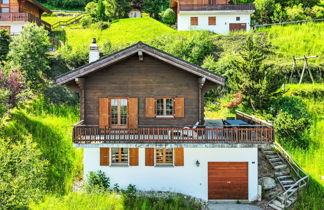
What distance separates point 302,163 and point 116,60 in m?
14.1

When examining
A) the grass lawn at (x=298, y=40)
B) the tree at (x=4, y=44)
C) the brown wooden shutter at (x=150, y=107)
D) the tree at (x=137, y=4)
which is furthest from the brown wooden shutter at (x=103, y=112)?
the tree at (x=137, y=4)

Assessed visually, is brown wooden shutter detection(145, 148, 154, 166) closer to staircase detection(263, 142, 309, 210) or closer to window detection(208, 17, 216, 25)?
staircase detection(263, 142, 309, 210)

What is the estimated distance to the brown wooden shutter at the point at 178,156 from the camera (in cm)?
1538

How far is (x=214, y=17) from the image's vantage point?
43.4m

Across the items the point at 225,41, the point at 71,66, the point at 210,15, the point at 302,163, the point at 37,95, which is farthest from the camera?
the point at 210,15

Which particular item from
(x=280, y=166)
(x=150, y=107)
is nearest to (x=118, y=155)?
(x=150, y=107)

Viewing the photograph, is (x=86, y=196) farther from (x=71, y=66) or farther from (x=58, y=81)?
(x=71, y=66)

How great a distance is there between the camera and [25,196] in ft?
38.8

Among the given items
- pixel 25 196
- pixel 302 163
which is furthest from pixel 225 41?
pixel 25 196

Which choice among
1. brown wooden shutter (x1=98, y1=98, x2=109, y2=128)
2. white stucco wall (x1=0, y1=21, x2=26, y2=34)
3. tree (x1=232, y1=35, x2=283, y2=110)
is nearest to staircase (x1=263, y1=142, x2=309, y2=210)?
tree (x1=232, y1=35, x2=283, y2=110)

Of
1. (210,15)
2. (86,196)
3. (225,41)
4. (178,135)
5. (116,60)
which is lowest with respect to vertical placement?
(86,196)

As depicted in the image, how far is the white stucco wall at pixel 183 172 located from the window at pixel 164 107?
233 cm

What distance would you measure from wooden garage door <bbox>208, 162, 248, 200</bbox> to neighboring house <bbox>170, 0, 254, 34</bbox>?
31755 mm

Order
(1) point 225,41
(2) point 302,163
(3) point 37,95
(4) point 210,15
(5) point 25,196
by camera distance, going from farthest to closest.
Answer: (4) point 210,15, (1) point 225,41, (3) point 37,95, (2) point 302,163, (5) point 25,196
